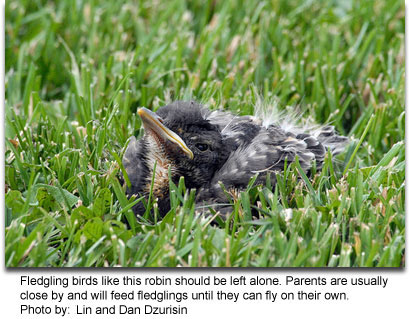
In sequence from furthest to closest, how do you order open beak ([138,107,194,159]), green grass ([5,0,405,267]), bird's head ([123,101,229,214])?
bird's head ([123,101,229,214])
open beak ([138,107,194,159])
green grass ([5,0,405,267])

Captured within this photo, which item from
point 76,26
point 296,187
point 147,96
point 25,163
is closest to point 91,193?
point 25,163

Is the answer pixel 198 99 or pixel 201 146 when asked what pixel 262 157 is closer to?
pixel 201 146

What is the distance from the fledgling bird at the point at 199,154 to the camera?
2.68m

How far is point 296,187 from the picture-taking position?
273 cm

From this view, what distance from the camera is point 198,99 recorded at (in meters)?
3.54

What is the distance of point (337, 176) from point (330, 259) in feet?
2.15

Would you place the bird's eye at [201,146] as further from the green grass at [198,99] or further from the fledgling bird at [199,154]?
the green grass at [198,99]

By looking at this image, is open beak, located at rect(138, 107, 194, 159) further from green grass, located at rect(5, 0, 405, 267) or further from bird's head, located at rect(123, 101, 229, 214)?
green grass, located at rect(5, 0, 405, 267)

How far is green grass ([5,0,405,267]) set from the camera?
Answer: 2416 mm

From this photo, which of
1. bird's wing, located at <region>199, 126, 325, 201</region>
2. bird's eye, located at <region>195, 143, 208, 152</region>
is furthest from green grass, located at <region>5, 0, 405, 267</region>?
bird's eye, located at <region>195, 143, 208, 152</region>

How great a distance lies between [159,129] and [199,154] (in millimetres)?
226

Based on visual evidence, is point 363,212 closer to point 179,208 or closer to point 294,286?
point 294,286

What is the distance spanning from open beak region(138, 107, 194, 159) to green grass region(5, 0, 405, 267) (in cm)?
17

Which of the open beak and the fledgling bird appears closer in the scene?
the open beak
